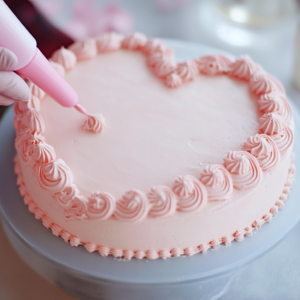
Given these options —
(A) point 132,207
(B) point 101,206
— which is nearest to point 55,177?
(B) point 101,206

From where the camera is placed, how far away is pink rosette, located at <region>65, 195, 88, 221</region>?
155 cm

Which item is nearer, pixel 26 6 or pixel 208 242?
pixel 208 242

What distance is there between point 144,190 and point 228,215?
34 cm

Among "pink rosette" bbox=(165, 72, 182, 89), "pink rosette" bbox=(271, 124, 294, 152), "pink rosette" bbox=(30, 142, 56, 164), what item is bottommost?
"pink rosette" bbox=(30, 142, 56, 164)

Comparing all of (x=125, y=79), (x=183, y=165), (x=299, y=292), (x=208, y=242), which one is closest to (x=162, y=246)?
(x=208, y=242)

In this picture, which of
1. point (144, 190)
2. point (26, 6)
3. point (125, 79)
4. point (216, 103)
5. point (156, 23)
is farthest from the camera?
point (156, 23)

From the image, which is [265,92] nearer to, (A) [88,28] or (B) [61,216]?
(B) [61,216]

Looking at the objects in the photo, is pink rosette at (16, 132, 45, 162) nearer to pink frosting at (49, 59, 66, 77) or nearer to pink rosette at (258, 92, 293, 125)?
pink frosting at (49, 59, 66, 77)

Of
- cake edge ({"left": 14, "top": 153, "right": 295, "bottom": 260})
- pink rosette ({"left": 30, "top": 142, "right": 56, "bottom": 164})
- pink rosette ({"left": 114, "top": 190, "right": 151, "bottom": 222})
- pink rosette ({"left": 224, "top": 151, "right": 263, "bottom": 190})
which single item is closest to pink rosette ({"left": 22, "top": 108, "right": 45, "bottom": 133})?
pink rosette ({"left": 30, "top": 142, "right": 56, "bottom": 164})

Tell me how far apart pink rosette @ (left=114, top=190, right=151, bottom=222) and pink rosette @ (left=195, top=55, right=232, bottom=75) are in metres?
0.80

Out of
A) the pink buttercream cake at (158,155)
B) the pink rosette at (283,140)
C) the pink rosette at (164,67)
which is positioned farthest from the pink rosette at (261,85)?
the pink rosette at (164,67)

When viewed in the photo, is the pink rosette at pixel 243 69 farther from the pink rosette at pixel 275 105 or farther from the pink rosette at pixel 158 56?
the pink rosette at pixel 158 56

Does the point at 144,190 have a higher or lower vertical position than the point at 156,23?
lower

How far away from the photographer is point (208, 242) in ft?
5.45
